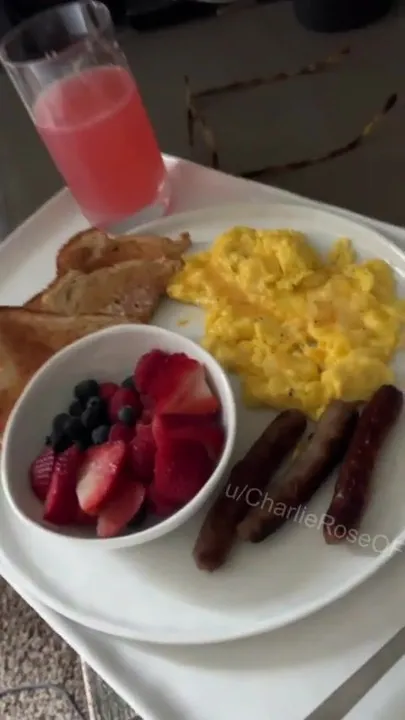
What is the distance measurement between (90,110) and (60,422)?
44cm

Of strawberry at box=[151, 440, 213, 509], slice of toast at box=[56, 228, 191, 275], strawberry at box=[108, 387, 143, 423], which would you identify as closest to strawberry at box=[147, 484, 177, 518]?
strawberry at box=[151, 440, 213, 509]

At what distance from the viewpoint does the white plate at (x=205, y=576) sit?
76 centimetres

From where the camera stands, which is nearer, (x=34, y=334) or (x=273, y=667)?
(x=273, y=667)

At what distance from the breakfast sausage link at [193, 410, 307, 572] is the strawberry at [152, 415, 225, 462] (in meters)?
0.03

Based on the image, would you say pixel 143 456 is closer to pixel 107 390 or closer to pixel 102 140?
pixel 107 390

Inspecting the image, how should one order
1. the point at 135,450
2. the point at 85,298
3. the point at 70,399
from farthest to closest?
the point at 85,298
the point at 70,399
the point at 135,450

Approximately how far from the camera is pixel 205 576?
31.3 inches

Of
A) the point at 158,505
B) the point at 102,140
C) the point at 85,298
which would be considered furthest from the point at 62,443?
Answer: the point at 102,140

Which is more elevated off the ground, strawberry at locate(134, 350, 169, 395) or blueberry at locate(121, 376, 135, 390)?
strawberry at locate(134, 350, 169, 395)

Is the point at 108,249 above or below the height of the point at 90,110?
below

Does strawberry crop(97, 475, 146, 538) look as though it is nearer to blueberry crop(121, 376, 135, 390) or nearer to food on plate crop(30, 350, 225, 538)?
food on plate crop(30, 350, 225, 538)

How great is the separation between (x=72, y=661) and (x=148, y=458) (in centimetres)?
69

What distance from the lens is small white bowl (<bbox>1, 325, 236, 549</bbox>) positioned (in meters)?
0.79

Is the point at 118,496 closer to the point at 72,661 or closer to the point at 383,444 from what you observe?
the point at 383,444
